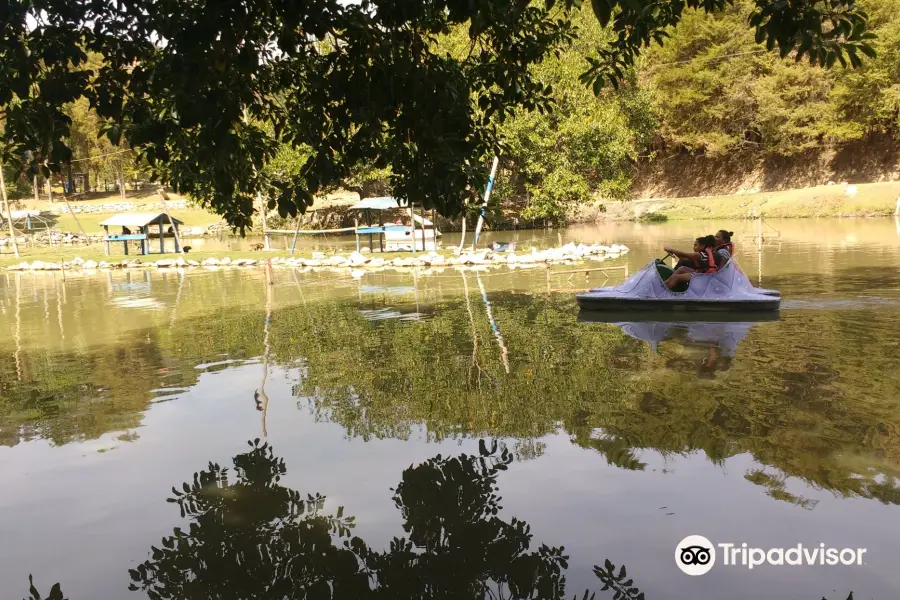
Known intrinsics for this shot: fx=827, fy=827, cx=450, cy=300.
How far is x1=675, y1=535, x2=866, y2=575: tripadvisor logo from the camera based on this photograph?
4.86 metres

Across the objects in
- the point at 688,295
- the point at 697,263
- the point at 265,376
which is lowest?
the point at 265,376

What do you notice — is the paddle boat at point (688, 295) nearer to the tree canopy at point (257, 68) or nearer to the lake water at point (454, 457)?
the lake water at point (454, 457)

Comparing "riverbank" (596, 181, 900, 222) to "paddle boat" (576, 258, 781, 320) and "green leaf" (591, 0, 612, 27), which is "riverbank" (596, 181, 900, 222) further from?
"green leaf" (591, 0, 612, 27)

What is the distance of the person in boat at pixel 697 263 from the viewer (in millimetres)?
13570

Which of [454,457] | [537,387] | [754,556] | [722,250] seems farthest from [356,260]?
[754,556]

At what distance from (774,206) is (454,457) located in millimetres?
47569

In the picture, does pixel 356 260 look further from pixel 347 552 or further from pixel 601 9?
pixel 601 9

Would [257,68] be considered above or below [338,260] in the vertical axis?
above

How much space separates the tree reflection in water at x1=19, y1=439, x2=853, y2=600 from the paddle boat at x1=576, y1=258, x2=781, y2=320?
7.92 m

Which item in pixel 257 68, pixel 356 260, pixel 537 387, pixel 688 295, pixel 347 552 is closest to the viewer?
pixel 347 552

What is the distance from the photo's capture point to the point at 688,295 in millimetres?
13625

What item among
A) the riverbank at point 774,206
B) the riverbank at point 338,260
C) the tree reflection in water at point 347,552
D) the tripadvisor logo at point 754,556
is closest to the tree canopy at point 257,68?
the tree reflection in water at point 347,552

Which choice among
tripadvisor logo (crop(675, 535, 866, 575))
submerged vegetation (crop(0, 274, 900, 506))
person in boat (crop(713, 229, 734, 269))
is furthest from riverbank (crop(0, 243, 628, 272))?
tripadvisor logo (crop(675, 535, 866, 575))

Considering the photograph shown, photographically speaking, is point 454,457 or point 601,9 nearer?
point 601,9
